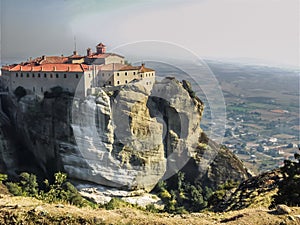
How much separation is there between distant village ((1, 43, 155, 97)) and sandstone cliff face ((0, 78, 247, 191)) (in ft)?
3.06

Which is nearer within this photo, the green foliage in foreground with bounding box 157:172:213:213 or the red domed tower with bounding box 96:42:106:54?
the green foliage in foreground with bounding box 157:172:213:213

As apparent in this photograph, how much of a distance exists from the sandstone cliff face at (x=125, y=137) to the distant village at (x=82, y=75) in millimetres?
931

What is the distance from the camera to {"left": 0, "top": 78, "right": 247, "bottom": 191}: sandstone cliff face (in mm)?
32531

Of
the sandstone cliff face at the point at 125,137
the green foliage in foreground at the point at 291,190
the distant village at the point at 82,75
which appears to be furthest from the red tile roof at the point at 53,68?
the green foliage in foreground at the point at 291,190

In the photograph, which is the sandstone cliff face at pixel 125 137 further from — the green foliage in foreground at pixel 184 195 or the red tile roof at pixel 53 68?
the red tile roof at pixel 53 68

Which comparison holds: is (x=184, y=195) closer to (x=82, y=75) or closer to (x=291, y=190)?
(x=82, y=75)

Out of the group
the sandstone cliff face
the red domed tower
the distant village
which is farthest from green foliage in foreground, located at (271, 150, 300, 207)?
the red domed tower

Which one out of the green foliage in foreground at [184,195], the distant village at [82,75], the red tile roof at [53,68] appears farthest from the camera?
the green foliage in foreground at [184,195]

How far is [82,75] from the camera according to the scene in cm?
3234

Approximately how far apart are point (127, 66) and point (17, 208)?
83.6 ft

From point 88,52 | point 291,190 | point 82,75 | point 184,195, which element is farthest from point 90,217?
point 88,52

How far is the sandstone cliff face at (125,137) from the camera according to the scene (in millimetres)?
32531

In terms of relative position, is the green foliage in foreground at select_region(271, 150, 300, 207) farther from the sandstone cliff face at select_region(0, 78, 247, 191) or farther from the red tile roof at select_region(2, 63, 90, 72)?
the red tile roof at select_region(2, 63, 90, 72)

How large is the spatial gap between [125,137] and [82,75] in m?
6.98
